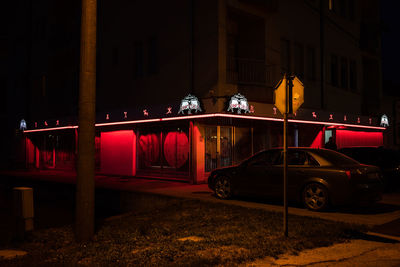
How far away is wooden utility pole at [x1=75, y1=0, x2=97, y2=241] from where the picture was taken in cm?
669

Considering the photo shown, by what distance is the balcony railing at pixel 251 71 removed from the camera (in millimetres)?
16359

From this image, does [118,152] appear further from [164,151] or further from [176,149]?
[176,149]

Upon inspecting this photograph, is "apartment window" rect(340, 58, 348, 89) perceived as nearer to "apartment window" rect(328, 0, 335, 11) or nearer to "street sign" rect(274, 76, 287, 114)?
"apartment window" rect(328, 0, 335, 11)

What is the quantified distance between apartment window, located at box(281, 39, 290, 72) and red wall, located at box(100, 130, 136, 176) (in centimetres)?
787

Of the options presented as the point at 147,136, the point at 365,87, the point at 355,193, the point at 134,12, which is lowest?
the point at 355,193

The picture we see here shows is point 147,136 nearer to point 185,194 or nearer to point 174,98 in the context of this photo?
point 174,98

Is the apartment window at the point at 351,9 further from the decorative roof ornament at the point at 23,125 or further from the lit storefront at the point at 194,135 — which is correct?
the decorative roof ornament at the point at 23,125

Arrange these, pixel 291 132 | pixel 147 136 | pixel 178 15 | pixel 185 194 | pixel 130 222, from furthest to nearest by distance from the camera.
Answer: pixel 291 132 < pixel 147 136 < pixel 178 15 < pixel 185 194 < pixel 130 222

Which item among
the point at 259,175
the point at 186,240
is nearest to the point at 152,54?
the point at 259,175

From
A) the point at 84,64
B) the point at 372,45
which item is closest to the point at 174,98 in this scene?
the point at 84,64

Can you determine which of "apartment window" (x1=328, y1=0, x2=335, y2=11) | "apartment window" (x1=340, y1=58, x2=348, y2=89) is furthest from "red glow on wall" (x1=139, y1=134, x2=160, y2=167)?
"apartment window" (x1=328, y1=0, x2=335, y2=11)

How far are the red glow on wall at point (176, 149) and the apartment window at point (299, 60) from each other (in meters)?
6.96

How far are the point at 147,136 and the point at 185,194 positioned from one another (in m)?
6.49

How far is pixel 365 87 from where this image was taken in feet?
89.9
